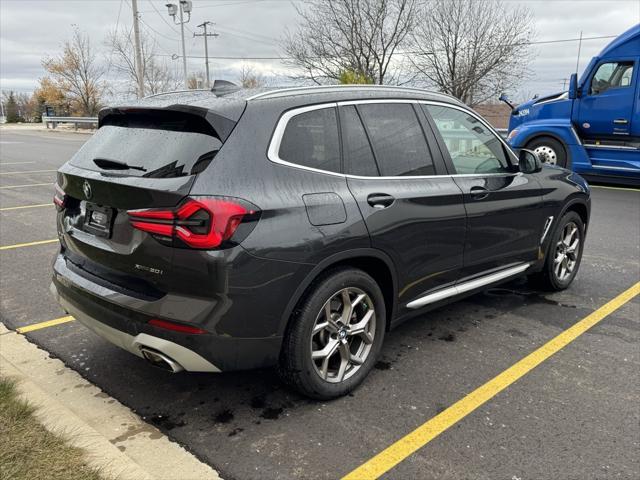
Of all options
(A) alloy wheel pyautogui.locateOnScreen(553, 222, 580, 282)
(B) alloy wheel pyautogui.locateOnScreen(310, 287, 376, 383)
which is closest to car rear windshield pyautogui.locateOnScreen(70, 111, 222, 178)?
(B) alloy wheel pyautogui.locateOnScreen(310, 287, 376, 383)

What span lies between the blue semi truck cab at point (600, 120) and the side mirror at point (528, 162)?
8165 mm

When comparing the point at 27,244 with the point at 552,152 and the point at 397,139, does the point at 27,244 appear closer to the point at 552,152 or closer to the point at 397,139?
the point at 397,139

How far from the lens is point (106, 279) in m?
3.03

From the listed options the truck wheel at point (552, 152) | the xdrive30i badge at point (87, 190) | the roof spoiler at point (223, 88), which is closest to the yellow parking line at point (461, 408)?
the xdrive30i badge at point (87, 190)

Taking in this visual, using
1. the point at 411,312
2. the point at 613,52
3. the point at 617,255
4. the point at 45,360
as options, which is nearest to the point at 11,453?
the point at 45,360

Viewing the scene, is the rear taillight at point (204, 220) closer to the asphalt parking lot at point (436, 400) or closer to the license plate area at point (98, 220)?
the license plate area at point (98, 220)

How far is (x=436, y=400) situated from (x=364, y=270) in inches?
34.3

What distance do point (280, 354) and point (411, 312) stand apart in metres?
1.06

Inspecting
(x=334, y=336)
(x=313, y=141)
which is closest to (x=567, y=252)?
(x=334, y=336)

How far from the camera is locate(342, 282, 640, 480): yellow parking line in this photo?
2674mm

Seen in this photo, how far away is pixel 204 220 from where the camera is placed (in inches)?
103

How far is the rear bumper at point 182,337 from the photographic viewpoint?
2.72 metres

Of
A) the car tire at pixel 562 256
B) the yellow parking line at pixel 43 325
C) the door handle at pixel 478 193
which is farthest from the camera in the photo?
the car tire at pixel 562 256

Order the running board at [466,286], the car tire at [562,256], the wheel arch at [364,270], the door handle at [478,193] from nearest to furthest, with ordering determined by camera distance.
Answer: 1. the wheel arch at [364,270]
2. the running board at [466,286]
3. the door handle at [478,193]
4. the car tire at [562,256]
